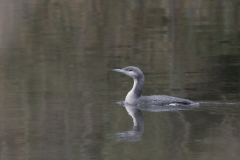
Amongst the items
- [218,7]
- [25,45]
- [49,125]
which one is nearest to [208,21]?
[218,7]

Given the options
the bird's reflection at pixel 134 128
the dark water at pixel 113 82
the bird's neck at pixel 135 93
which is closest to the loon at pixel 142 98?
the bird's neck at pixel 135 93

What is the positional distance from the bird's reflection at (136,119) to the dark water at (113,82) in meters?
0.03

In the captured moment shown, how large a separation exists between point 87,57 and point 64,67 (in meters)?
1.40

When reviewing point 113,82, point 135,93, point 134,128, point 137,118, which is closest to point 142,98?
point 135,93

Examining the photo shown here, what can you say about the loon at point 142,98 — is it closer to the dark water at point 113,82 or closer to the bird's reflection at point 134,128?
the bird's reflection at point 134,128

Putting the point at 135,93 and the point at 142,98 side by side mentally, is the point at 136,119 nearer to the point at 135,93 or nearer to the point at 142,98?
the point at 142,98

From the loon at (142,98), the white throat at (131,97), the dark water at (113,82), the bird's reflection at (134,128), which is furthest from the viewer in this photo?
the white throat at (131,97)

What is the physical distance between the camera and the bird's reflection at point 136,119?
7.62m

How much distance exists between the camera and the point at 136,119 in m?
8.75

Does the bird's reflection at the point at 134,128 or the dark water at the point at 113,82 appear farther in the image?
the bird's reflection at the point at 134,128

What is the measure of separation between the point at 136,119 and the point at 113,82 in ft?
10.3

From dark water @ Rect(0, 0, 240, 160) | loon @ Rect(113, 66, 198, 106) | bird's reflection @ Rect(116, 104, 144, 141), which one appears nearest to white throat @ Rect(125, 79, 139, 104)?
loon @ Rect(113, 66, 198, 106)

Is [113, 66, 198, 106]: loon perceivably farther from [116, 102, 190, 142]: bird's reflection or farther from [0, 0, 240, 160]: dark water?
[0, 0, 240, 160]: dark water

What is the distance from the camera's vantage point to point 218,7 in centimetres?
2623
